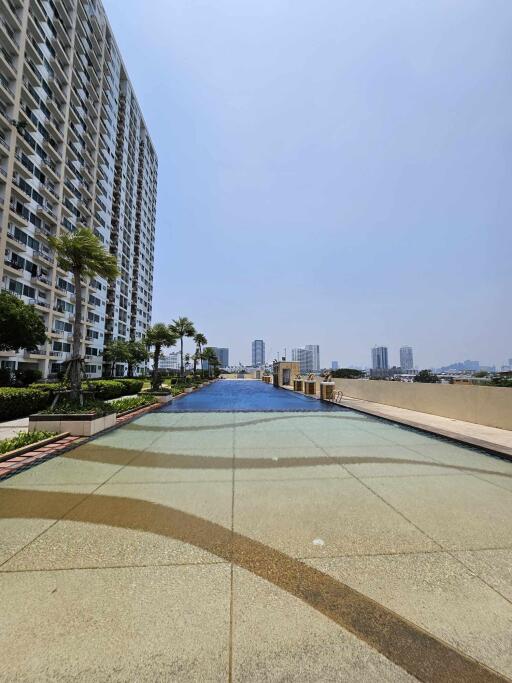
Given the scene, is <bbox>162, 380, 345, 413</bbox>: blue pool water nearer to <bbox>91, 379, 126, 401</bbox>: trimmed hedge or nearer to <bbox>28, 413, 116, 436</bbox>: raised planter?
<bbox>91, 379, 126, 401</bbox>: trimmed hedge

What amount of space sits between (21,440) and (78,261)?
6095 millimetres

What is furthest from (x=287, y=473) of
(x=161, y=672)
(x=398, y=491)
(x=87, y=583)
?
(x=161, y=672)

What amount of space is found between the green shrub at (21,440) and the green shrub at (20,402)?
4.03 m

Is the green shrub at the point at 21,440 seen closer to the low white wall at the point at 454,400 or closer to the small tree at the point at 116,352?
the low white wall at the point at 454,400

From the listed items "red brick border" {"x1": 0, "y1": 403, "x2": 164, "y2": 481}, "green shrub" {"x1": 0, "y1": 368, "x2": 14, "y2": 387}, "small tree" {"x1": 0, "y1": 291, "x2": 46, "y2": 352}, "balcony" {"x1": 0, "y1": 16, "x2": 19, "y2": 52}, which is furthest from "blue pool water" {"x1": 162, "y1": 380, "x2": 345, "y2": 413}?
"balcony" {"x1": 0, "y1": 16, "x2": 19, "y2": 52}

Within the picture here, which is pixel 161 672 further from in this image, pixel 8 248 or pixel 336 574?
pixel 8 248

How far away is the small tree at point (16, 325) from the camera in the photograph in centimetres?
2645

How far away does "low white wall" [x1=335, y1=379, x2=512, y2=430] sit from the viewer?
34.7 ft

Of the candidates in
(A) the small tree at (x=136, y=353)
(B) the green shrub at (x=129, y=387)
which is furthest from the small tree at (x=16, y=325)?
(A) the small tree at (x=136, y=353)

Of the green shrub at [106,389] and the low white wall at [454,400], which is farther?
the green shrub at [106,389]

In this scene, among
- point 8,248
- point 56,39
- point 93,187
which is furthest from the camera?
point 93,187

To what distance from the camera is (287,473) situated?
231 inches

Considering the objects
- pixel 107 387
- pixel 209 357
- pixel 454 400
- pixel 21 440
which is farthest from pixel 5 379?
pixel 209 357

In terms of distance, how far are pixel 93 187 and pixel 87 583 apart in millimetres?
66884
